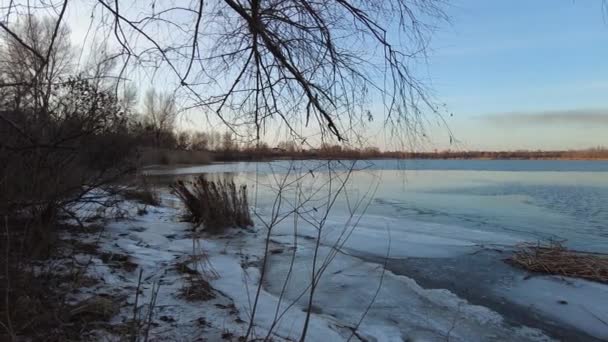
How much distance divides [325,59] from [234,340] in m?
2.18

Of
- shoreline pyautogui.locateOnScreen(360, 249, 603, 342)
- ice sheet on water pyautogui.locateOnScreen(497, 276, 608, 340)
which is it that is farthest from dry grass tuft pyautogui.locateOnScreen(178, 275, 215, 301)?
ice sheet on water pyautogui.locateOnScreen(497, 276, 608, 340)

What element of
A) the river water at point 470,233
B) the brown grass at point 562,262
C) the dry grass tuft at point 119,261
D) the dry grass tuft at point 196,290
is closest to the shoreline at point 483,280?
the river water at point 470,233

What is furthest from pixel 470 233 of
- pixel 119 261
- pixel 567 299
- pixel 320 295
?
pixel 119 261

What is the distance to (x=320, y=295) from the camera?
4.37m

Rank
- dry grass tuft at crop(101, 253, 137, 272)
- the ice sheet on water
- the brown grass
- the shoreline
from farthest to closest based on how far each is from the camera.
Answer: the brown grass → dry grass tuft at crop(101, 253, 137, 272) → the ice sheet on water → the shoreline

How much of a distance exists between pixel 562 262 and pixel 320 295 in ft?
11.0

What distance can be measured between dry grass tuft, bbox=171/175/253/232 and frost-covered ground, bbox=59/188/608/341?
36.0 inches

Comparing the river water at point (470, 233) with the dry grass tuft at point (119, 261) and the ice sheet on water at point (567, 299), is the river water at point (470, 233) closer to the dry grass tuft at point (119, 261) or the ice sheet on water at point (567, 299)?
the ice sheet on water at point (567, 299)

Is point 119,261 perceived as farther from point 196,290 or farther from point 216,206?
point 216,206

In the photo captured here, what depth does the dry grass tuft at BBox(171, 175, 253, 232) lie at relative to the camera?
8062 mm

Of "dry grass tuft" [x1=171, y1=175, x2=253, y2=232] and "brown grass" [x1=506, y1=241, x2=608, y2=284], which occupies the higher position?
"dry grass tuft" [x1=171, y1=175, x2=253, y2=232]

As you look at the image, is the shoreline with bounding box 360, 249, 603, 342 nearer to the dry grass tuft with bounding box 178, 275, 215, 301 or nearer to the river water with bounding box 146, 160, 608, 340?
the river water with bounding box 146, 160, 608, 340

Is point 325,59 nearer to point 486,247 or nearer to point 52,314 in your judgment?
point 52,314

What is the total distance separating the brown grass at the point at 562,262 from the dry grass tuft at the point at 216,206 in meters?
4.69
